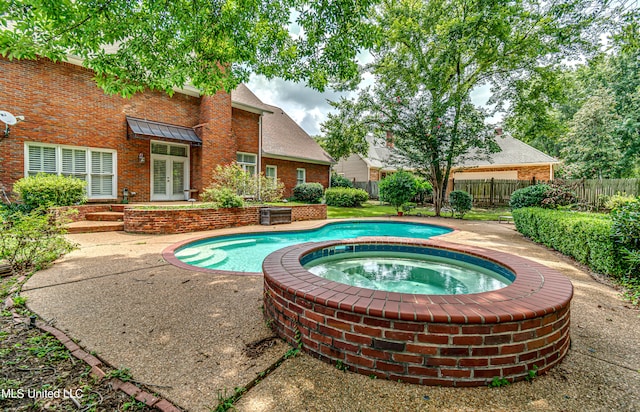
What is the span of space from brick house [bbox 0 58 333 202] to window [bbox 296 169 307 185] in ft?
10.1

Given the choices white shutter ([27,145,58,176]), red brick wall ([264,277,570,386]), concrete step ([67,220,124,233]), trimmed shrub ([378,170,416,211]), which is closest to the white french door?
white shutter ([27,145,58,176])

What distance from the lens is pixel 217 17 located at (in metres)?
5.17

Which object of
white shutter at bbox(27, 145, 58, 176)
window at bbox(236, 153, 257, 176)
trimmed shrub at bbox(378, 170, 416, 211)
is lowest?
trimmed shrub at bbox(378, 170, 416, 211)

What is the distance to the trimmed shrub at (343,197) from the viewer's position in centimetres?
1767

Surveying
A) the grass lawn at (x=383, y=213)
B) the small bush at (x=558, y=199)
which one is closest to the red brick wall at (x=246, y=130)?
the grass lawn at (x=383, y=213)

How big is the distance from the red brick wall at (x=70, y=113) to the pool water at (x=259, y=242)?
19.7ft

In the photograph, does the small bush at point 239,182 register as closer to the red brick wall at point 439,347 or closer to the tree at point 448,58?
the tree at point 448,58

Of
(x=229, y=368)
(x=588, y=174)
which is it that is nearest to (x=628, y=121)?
(x=588, y=174)

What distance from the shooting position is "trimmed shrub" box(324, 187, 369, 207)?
58.0 feet

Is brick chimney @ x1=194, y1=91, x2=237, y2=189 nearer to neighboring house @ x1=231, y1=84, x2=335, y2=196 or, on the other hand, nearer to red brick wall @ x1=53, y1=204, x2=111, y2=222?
neighboring house @ x1=231, y1=84, x2=335, y2=196

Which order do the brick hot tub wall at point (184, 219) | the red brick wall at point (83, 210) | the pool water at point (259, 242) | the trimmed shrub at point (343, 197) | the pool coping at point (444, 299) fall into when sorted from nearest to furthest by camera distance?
the pool coping at point (444, 299) → the pool water at point (259, 242) → the brick hot tub wall at point (184, 219) → the red brick wall at point (83, 210) → the trimmed shrub at point (343, 197)

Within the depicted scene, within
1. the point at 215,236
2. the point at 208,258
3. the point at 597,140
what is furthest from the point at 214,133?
the point at 597,140

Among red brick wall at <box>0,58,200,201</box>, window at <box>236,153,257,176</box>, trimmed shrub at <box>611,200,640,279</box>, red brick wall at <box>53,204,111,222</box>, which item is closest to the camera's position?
trimmed shrub at <box>611,200,640,279</box>

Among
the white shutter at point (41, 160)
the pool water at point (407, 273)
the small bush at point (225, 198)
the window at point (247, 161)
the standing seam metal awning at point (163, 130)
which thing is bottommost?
the pool water at point (407, 273)
